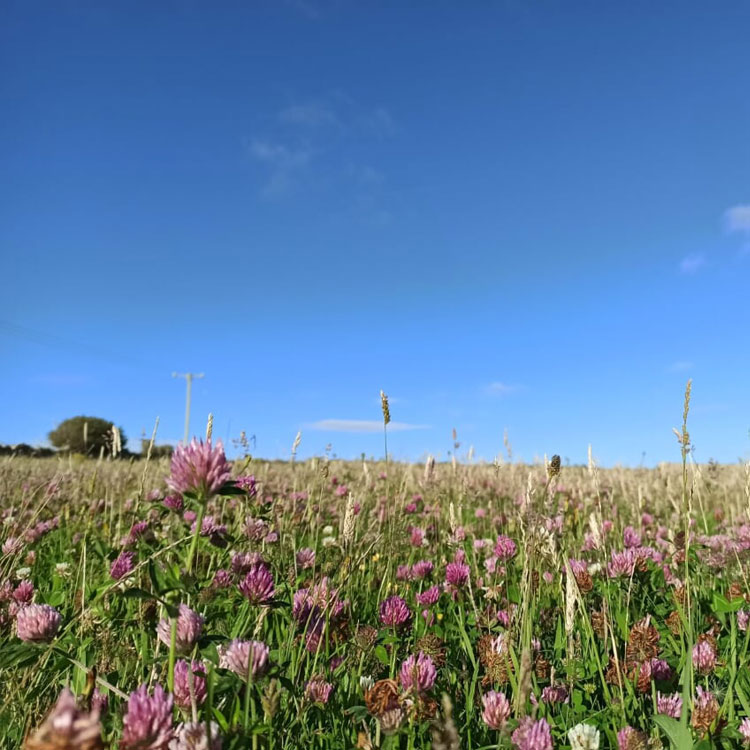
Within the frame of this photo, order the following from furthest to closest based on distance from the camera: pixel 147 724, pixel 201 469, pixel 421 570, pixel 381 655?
pixel 421 570
pixel 381 655
pixel 201 469
pixel 147 724

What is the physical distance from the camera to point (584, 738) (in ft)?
5.88

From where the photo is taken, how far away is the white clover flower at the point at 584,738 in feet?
5.82

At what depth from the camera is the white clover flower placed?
1.77 m

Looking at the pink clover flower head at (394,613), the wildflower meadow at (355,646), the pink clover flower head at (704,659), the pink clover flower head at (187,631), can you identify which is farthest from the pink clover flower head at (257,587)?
the pink clover flower head at (704,659)

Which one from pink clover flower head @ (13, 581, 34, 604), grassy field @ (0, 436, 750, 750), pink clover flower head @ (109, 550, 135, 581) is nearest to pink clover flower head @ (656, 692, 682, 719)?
grassy field @ (0, 436, 750, 750)

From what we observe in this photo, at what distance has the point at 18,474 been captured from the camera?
7938 millimetres

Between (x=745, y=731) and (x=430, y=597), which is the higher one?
(x=430, y=597)

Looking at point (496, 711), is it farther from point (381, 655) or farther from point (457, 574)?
point (457, 574)

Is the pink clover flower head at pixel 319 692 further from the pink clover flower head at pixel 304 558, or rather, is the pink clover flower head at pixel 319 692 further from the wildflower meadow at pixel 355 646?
the pink clover flower head at pixel 304 558

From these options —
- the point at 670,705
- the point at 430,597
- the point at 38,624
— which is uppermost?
the point at 38,624

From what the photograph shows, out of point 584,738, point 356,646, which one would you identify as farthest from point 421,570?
point 584,738

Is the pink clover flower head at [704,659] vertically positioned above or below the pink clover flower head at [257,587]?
below

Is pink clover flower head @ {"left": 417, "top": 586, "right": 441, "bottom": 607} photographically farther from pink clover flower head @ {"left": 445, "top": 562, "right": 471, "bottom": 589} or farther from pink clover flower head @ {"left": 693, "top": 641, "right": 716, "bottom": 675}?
pink clover flower head @ {"left": 693, "top": 641, "right": 716, "bottom": 675}

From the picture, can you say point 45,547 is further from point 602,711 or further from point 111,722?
point 602,711
